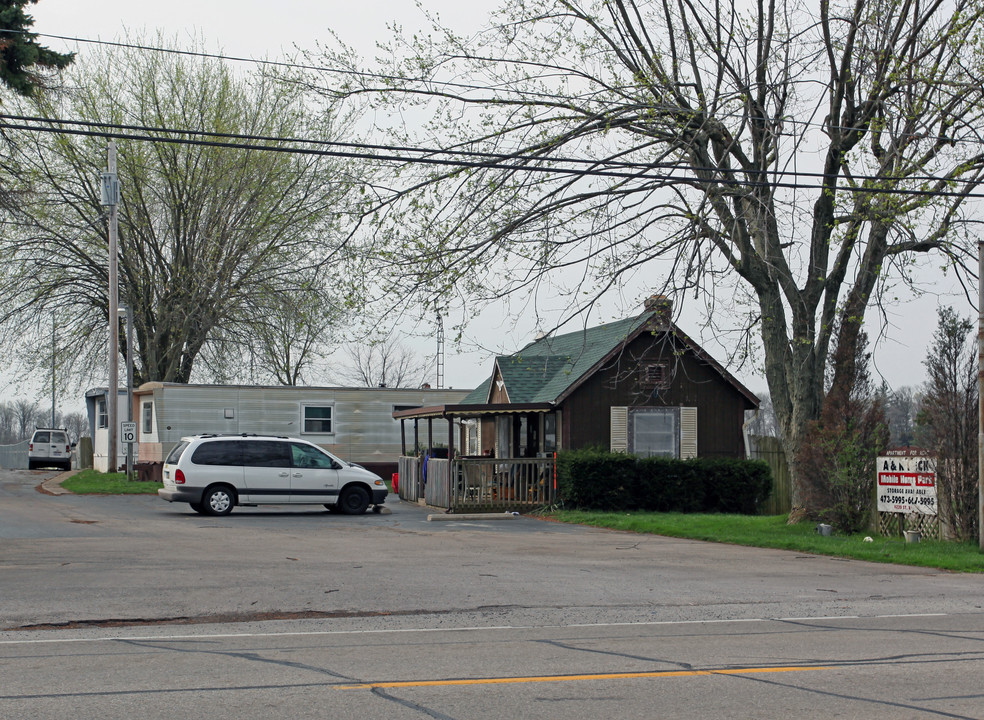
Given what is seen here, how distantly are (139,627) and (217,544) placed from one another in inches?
297

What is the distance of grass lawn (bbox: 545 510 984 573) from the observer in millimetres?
16406

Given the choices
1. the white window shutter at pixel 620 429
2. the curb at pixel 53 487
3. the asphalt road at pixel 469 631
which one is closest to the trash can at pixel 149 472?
the curb at pixel 53 487

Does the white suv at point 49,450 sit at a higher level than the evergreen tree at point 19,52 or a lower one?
lower

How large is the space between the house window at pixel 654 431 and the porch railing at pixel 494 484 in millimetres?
3113

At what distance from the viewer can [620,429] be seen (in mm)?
28391

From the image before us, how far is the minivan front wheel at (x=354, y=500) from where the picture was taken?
25438mm

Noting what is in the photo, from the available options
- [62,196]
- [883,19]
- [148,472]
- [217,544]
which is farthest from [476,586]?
[62,196]

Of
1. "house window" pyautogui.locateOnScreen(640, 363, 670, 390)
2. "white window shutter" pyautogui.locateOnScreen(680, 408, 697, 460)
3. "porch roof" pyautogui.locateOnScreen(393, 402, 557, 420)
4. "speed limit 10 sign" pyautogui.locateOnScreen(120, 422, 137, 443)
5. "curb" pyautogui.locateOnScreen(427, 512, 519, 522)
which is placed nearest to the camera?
"curb" pyautogui.locateOnScreen(427, 512, 519, 522)

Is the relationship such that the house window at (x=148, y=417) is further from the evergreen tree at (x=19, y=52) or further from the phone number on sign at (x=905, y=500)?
the phone number on sign at (x=905, y=500)

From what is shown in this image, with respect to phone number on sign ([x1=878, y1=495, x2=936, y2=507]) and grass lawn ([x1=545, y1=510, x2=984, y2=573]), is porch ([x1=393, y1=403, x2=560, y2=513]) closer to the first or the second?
grass lawn ([x1=545, y1=510, x2=984, y2=573])

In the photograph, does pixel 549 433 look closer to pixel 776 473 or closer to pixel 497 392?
pixel 497 392

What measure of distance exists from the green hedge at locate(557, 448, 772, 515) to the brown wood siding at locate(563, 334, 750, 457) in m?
1.76

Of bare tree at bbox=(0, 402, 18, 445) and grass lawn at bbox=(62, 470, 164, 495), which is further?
bare tree at bbox=(0, 402, 18, 445)

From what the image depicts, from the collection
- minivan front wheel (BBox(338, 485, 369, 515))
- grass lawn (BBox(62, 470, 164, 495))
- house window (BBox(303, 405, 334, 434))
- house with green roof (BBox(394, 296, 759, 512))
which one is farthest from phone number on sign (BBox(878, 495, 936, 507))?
house window (BBox(303, 405, 334, 434))
